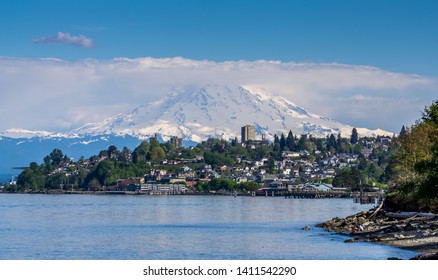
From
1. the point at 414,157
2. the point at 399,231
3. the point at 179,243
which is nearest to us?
the point at 399,231

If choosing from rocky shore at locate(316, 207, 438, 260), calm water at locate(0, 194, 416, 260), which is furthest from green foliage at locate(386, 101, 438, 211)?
calm water at locate(0, 194, 416, 260)

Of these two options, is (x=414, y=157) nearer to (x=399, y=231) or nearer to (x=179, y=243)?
(x=399, y=231)

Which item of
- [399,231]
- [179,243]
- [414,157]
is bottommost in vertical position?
[179,243]

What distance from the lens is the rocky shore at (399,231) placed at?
176ft

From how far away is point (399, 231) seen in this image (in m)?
63.4

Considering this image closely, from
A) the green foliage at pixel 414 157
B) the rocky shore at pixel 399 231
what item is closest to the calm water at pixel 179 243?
the rocky shore at pixel 399 231

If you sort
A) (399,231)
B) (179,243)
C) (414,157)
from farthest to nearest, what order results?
(414,157) < (179,243) < (399,231)

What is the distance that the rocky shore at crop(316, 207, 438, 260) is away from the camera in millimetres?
53594

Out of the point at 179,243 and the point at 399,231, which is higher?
the point at 399,231

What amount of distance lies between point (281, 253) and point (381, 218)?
28616 millimetres

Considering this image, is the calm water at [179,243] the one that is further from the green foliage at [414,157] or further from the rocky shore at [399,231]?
the green foliage at [414,157]

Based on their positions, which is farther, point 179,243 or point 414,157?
point 414,157

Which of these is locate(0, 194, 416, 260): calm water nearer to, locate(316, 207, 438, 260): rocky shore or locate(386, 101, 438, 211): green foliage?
locate(316, 207, 438, 260): rocky shore

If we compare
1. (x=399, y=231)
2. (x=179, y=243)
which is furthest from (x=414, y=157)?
(x=179, y=243)
